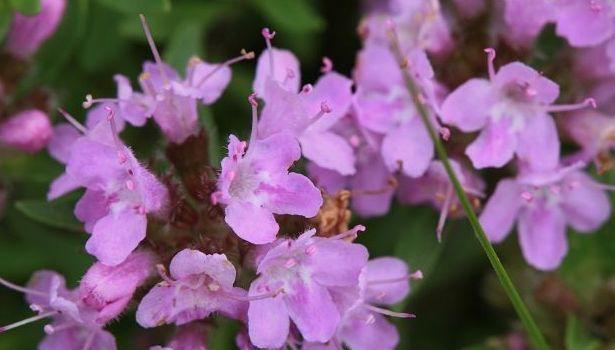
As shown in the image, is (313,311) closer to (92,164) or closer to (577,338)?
(92,164)

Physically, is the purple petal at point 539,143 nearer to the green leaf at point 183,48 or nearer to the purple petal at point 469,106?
the purple petal at point 469,106

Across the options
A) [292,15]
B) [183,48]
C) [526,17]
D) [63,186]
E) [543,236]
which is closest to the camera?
[63,186]

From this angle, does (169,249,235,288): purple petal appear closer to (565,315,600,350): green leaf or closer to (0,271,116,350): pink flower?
(0,271,116,350): pink flower

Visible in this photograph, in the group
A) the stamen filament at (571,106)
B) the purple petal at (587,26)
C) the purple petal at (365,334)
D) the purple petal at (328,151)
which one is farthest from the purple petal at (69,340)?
the purple petal at (587,26)

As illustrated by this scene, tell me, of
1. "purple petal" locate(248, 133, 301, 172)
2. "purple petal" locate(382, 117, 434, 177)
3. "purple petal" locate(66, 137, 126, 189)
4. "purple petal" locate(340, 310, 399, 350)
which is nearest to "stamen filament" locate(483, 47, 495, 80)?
"purple petal" locate(382, 117, 434, 177)

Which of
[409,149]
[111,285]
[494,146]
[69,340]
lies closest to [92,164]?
[111,285]

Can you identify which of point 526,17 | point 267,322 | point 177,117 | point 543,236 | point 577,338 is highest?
point 526,17
